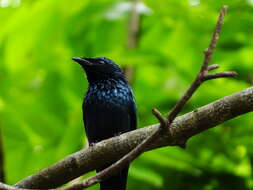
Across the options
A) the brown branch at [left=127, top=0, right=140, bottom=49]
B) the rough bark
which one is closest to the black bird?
the brown branch at [left=127, top=0, right=140, bottom=49]

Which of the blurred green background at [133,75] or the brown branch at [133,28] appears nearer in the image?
the blurred green background at [133,75]

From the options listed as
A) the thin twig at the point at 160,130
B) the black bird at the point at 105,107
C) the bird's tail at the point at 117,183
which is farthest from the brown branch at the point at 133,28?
the thin twig at the point at 160,130

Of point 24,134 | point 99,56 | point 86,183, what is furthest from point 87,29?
point 86,183

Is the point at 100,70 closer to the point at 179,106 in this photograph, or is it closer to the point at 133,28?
the point at 133,28

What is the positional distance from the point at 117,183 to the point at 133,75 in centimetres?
104

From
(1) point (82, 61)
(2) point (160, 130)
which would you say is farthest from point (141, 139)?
(1) point (82, 61)

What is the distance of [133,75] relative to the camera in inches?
225

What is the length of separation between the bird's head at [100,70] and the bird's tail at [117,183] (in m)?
1.17

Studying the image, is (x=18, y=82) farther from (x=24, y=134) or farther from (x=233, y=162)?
(x=233, y=162)

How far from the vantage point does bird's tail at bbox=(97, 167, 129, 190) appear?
5.12m

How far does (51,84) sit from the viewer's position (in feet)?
18.3

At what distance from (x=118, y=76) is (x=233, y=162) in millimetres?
1765

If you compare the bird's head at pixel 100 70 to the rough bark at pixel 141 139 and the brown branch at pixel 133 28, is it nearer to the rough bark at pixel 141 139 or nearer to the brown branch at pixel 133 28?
the brown branch at pixel 133 28

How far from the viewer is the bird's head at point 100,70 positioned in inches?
236
